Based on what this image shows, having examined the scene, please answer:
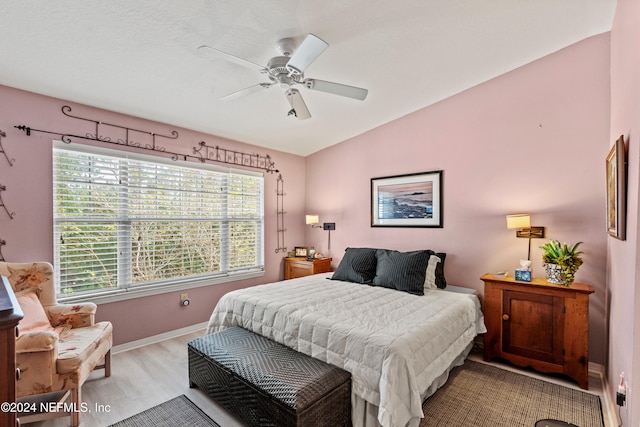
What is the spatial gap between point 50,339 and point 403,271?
2.90 m

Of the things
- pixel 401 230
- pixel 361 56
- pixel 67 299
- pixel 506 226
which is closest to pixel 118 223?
pixel 67 299

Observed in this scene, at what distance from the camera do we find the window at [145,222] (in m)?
2.96

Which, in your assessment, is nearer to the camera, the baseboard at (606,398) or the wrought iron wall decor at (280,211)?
the baseboard at (606,398)

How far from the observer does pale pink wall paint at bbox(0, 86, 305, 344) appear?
2631 mm

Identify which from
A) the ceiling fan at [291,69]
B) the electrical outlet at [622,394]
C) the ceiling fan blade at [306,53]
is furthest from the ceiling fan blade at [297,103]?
the electrical outlet at [622,394]

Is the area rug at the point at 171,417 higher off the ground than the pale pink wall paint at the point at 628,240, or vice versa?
the pale pink wall paint at the point at 628,240

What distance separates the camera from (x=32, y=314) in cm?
234

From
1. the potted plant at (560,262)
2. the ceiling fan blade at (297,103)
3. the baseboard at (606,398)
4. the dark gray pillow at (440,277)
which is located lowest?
the baseboard at (606,398)

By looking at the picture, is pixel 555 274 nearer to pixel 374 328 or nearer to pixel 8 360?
pixel 374 328

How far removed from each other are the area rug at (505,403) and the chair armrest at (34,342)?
2.52 meters

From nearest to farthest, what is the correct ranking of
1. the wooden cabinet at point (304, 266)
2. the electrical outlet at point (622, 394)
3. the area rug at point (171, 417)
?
the electrical outlet at point (622, 394)
the area rug at point (171, 417)
the wooden cabinet at point (304, 266)

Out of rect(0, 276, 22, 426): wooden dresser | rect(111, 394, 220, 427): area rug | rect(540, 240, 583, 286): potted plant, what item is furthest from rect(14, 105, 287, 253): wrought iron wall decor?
rect(540, 240, 583, 286): potted plant

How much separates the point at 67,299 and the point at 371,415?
2.95 metres

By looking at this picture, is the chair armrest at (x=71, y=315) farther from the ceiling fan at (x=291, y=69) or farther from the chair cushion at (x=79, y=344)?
the ceiling fan at (x=291, y=69)
